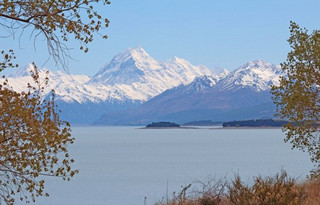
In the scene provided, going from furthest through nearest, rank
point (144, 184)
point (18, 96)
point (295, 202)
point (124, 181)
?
point (124, 181)
point (144, 184)
point (18, 96)
point (295, 202)

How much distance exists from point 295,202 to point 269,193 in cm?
95

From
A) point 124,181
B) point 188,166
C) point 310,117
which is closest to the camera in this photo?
point 310,117

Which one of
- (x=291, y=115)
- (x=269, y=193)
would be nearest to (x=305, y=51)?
(x=291, y=115)

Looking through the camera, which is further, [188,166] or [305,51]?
[188,166]

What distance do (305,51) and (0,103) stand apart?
17770 mm

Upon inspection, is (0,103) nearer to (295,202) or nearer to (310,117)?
(295,202)

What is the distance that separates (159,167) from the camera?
14062cm

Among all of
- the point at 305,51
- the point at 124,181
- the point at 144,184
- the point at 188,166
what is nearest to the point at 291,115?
the point at 305,51

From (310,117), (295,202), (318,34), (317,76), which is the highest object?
(318,34)

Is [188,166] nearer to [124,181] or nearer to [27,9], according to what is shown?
[124,181]

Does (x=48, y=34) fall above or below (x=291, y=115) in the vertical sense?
above

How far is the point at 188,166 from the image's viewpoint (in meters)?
140

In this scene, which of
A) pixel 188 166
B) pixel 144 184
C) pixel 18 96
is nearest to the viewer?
pixel 18 96

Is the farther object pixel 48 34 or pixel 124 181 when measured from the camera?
pixel 124 181
